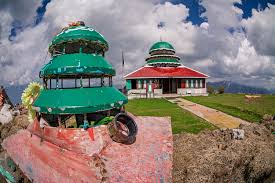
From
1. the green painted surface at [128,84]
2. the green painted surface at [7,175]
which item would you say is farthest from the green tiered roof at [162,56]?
the green painted surface at [7,175]

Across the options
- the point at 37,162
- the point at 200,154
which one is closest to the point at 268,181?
the point at 200,154

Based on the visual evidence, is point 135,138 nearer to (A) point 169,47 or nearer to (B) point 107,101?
(B) point 107,101

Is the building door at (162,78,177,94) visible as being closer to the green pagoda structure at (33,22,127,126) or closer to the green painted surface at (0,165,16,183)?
the green pagoda structure at (33,22,127,126)

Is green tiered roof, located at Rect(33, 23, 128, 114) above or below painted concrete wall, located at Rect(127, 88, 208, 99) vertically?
above

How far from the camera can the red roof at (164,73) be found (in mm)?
36250

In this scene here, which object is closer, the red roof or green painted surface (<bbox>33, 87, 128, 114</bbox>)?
green painted surface (<bbox>33, 87, 128, 114</bbox>)

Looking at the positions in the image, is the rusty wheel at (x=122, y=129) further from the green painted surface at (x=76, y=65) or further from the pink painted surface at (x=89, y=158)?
the green painted surface at (x=76, y=65)

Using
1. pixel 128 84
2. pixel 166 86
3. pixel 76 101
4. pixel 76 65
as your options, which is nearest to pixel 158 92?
pixel 166 86

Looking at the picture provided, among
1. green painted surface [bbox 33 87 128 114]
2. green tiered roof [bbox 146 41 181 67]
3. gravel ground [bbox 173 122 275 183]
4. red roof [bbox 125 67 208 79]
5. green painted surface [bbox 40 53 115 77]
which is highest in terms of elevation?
green tiered roof [bbox 146 41 181 67]

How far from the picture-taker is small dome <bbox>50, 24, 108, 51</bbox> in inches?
368

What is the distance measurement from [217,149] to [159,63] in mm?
30924

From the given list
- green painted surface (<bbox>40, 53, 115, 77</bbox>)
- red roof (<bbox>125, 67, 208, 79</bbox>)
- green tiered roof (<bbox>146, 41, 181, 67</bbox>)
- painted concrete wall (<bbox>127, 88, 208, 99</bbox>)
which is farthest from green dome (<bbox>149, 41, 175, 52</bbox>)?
green painted surface (<bbox>40, 53, 115, 77</bbox>)

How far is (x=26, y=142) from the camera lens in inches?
385

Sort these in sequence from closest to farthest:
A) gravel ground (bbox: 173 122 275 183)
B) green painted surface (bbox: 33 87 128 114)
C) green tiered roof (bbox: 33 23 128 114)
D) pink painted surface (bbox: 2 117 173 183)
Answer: pink painted surface (bbox: 2 117 173 183)
green painted surface (bbox: 33 87 128 114)
green tiered roof (bbox: 33 23 128 114)
gravel ground (bbox: 173 122 275 183)
